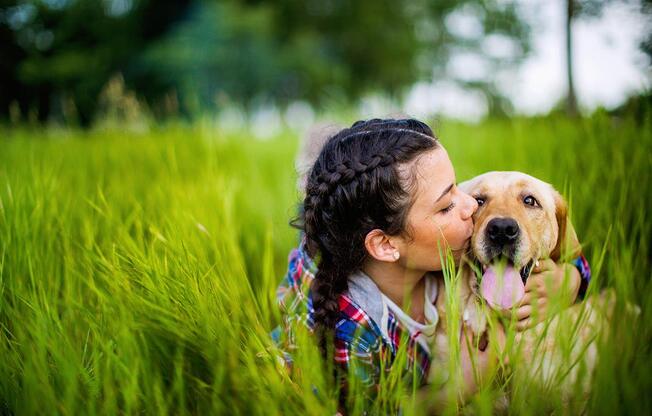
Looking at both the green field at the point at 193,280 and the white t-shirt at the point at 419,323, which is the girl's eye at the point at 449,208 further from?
the green field at the point at 193,280

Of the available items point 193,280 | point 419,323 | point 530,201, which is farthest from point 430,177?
point 193,280

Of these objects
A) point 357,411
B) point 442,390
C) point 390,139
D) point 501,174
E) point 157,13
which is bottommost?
point 442,390

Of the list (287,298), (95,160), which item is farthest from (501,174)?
(95,160)

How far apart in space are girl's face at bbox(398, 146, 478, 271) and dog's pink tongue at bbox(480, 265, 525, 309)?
0.51 ft

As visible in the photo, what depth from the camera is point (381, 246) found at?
1.79 meters

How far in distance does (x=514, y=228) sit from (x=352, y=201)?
0.57 metres

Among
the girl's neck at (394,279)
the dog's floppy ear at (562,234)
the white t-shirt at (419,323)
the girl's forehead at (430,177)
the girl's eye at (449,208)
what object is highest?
the girl's forehead at (430,177)

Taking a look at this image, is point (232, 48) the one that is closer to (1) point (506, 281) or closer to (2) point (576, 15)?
(2) point (576, 15)

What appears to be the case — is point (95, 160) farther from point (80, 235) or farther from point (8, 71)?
point (8, 71)

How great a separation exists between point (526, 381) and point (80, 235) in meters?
2.00

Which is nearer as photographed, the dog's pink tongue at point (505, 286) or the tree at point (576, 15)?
the dog's pink tongue at point (505, 286)

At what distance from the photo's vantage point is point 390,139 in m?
1.80

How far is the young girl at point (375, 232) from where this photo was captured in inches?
67.4

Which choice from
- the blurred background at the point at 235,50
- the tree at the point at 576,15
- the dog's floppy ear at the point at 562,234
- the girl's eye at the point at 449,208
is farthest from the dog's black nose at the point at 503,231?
the blurred background at the point at 235,50
